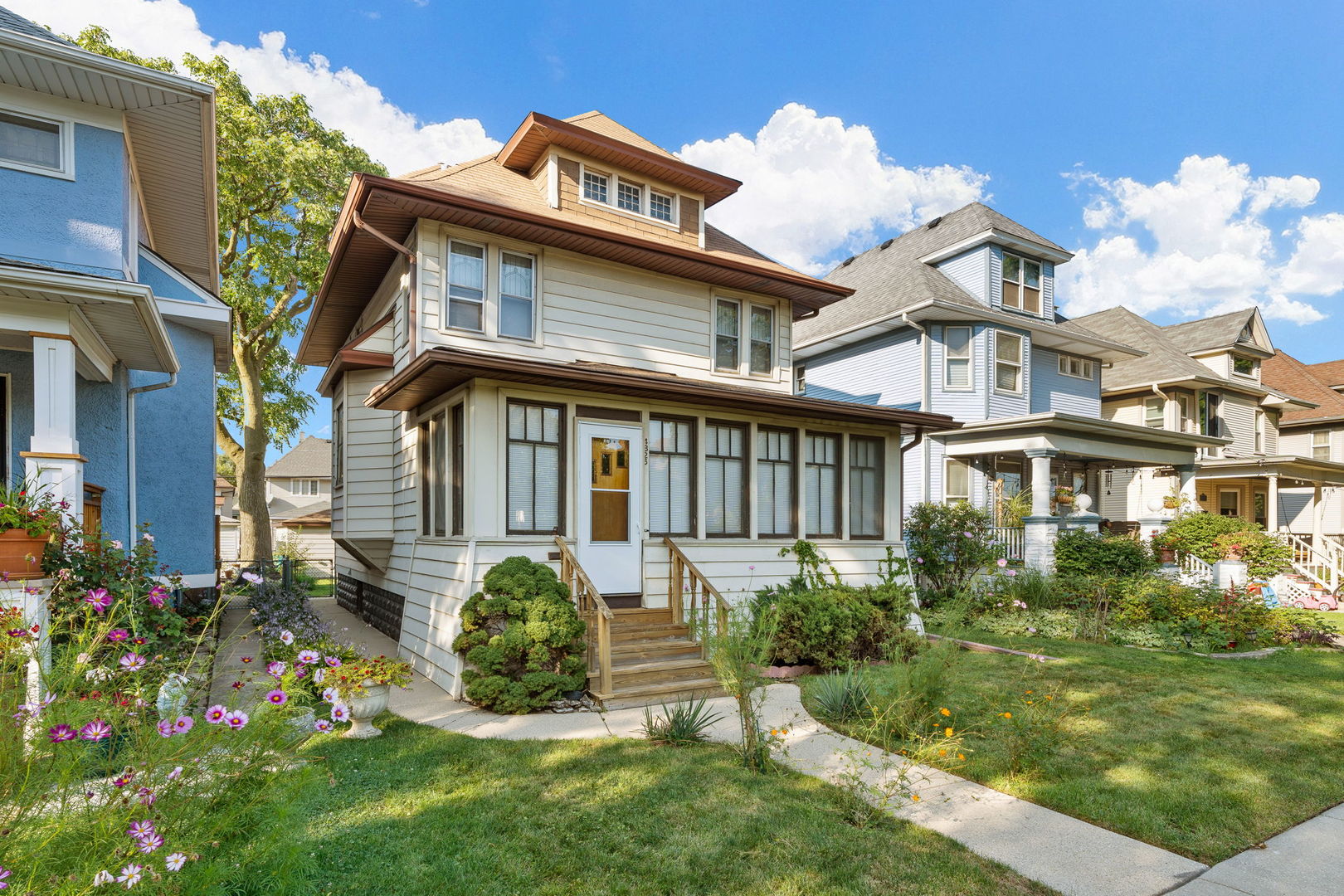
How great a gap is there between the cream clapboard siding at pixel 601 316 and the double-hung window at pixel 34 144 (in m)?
3.59

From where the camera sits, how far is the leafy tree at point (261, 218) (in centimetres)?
Answer: 1708

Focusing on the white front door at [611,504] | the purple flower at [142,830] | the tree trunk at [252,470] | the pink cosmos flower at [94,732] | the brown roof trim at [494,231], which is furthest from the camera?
the tree trunk at [252,470]

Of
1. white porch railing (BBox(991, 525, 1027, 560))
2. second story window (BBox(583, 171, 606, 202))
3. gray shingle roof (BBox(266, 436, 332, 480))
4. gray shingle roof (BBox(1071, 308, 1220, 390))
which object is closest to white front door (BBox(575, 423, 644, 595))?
second story window (BBox(583, 171, 606, 202))

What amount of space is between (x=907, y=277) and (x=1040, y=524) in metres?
7.07

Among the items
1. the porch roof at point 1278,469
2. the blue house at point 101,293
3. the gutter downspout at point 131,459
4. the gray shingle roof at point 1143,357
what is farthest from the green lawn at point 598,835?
the gray shingle roof at point 1143,357

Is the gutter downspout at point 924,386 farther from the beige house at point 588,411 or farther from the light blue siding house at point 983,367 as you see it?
the beige house at point 588,411

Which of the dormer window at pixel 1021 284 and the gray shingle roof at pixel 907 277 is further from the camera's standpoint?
the dormer window at pixel 1021 284

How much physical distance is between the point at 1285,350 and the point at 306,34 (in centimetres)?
3885

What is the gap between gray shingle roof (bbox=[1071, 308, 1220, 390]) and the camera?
2058 centimetres

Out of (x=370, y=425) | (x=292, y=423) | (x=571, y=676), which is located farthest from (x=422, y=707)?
(x=292, y=423)

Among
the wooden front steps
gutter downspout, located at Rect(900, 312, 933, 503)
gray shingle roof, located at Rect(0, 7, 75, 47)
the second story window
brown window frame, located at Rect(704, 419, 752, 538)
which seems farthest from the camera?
gutter downspout, located at Rect(900, 312, 933, 503)

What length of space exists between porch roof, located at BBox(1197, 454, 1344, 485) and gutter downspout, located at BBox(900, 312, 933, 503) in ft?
31.8

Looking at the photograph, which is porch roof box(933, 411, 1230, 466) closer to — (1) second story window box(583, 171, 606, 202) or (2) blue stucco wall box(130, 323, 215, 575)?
(1) second story window box(583, 171, 606, 202)

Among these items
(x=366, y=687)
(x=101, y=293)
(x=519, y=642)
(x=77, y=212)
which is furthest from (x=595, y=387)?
(x=77, y=212)
